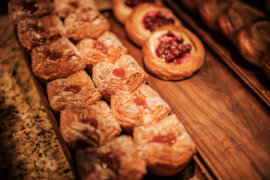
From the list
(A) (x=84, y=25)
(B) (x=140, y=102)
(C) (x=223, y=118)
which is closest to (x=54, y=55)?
(A) (x=84, y=25)

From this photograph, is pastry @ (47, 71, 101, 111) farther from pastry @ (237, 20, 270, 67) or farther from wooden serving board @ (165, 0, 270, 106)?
pastry @ (237, 20, 270, 67)

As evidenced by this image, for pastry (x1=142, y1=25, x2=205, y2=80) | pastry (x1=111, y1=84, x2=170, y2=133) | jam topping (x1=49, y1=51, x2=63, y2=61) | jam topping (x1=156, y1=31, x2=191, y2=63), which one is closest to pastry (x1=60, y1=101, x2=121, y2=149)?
pastry (x1=111, y1=84, x2=170, y2=133)

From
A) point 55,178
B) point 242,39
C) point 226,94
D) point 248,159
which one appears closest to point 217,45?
point 242,39

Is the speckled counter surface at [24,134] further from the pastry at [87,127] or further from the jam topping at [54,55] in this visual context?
the jam topping at [54,55]

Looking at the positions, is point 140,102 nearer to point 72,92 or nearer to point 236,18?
point 72,92

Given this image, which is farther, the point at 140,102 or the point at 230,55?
the point at 230,55

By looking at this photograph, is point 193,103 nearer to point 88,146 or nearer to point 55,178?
point 88,146

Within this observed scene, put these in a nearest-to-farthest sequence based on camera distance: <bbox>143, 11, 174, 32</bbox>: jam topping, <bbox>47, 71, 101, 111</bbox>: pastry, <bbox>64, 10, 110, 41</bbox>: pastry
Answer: <bbox>47, 71, 101, 111</bbox>: pastry, <bbox>64, 10, 110, 41</bbox>: pastry, <bbox>143, 11, 174, 32</bbox>: jam topping

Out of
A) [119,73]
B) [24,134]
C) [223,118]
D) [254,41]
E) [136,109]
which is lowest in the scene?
[24,134]
